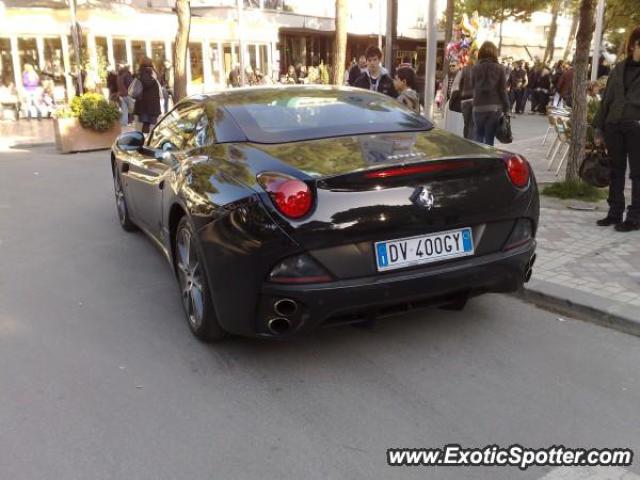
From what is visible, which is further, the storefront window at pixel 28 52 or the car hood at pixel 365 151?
the storefront window at pixel 28 52

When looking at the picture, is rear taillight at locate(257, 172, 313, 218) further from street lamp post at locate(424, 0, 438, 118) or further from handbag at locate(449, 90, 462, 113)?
handbag at locate(449, 90, 462, 113)

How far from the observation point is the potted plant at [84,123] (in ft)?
43.3

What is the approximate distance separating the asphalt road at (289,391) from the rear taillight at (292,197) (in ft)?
3.12

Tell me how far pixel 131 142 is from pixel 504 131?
16.2ft

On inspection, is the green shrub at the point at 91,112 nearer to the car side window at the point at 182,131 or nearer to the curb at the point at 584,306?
the car side window at the point at 182,131

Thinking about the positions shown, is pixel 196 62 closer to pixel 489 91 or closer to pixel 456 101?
pixel 456 101

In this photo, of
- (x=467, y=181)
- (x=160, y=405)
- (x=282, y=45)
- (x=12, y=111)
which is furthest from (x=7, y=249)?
(x=282, y=45)

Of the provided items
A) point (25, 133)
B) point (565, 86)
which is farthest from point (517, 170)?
point (25, 133)

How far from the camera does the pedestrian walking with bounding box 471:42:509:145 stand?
8.20 meters

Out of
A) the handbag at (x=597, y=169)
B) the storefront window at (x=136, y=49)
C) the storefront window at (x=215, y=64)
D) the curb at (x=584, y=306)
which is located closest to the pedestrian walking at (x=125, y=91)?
the storefront window at (x=136, y=49)

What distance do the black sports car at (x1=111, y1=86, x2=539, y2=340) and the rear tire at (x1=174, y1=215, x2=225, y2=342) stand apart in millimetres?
12

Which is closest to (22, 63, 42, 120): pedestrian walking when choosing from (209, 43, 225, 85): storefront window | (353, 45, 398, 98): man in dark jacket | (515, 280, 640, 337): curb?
(209, 43, 225, 85): storefront window

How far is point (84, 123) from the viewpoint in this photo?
526 inches

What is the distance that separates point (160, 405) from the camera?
3178 millimetres
